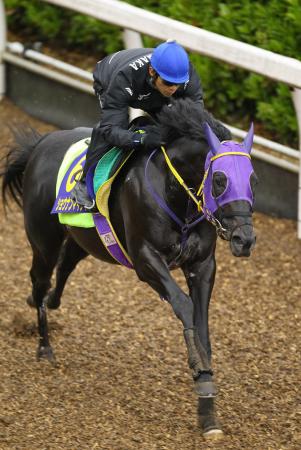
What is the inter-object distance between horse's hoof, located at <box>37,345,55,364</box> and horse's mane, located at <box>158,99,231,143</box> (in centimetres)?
196

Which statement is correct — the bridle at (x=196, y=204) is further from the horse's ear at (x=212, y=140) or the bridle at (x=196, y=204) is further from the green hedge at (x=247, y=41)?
the green hedge at (x=247, y=41)

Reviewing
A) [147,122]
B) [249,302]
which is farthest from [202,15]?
[147,122]

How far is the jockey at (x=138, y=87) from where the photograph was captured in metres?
5.70

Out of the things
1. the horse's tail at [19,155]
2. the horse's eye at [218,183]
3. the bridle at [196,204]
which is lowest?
the horse's tail at [19,155]

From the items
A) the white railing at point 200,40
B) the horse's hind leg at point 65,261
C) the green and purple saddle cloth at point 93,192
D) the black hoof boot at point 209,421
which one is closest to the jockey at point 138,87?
the green and purple saddle cloth at point 93,192

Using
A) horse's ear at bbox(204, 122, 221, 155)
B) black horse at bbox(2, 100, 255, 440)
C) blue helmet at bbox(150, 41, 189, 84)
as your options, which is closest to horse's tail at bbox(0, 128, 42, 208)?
black horse at bbox(2, 100, 255, 440)

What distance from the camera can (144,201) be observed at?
19.5ft

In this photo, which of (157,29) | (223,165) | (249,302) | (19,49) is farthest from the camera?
(19,49)

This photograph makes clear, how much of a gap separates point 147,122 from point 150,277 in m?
0.92

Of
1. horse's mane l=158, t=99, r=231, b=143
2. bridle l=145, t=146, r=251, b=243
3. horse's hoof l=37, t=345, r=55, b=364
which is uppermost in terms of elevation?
horse's mane l=158, t=99, r=231, b=143

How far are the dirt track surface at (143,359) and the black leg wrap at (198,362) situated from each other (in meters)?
0.29

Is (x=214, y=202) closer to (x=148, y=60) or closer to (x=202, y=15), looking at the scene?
(x=148, y=60)

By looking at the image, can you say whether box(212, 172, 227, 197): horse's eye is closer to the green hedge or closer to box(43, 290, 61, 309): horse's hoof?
box(43, 290, 61, 309): horse's hoof

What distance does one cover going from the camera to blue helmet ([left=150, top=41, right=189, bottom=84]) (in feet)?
18.5
